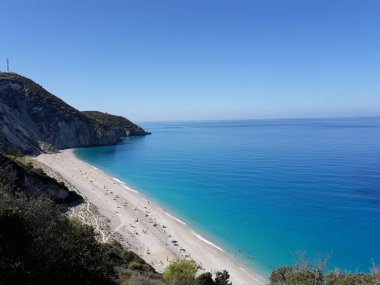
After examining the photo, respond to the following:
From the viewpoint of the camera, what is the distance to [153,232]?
1628 inches

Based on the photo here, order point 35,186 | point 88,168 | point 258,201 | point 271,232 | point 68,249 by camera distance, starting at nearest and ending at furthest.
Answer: point 68,249 < point 271,232 < point 35,186 < point 258,201 < point 88,168

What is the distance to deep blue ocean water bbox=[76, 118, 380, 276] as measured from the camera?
1457 inches

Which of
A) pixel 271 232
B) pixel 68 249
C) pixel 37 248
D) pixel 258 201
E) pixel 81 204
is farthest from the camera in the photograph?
pixel 258 201

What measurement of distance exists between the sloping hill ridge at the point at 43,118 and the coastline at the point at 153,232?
49.0 metres

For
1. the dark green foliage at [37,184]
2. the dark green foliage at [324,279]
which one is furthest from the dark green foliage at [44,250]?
the dark green foliage at [37,184]

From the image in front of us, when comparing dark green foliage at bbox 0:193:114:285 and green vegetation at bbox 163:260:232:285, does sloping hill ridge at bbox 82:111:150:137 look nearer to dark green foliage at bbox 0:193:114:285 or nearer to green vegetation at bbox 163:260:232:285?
green vegetation at bbox 163:260:232:285

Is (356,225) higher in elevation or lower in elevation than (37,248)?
lower

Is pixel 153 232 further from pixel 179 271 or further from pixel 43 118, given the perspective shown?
pixel 43 118

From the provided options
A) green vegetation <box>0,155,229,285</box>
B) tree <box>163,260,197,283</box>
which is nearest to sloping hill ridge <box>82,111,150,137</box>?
tree <box>163,260,197,283</box>

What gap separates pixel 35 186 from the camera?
45.3 metres

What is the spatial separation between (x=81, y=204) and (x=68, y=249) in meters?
36.9

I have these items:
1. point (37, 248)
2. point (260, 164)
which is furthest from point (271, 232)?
point (260, 164)

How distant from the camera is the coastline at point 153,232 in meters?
32.8

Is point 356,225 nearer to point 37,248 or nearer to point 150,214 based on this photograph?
point 150,214
